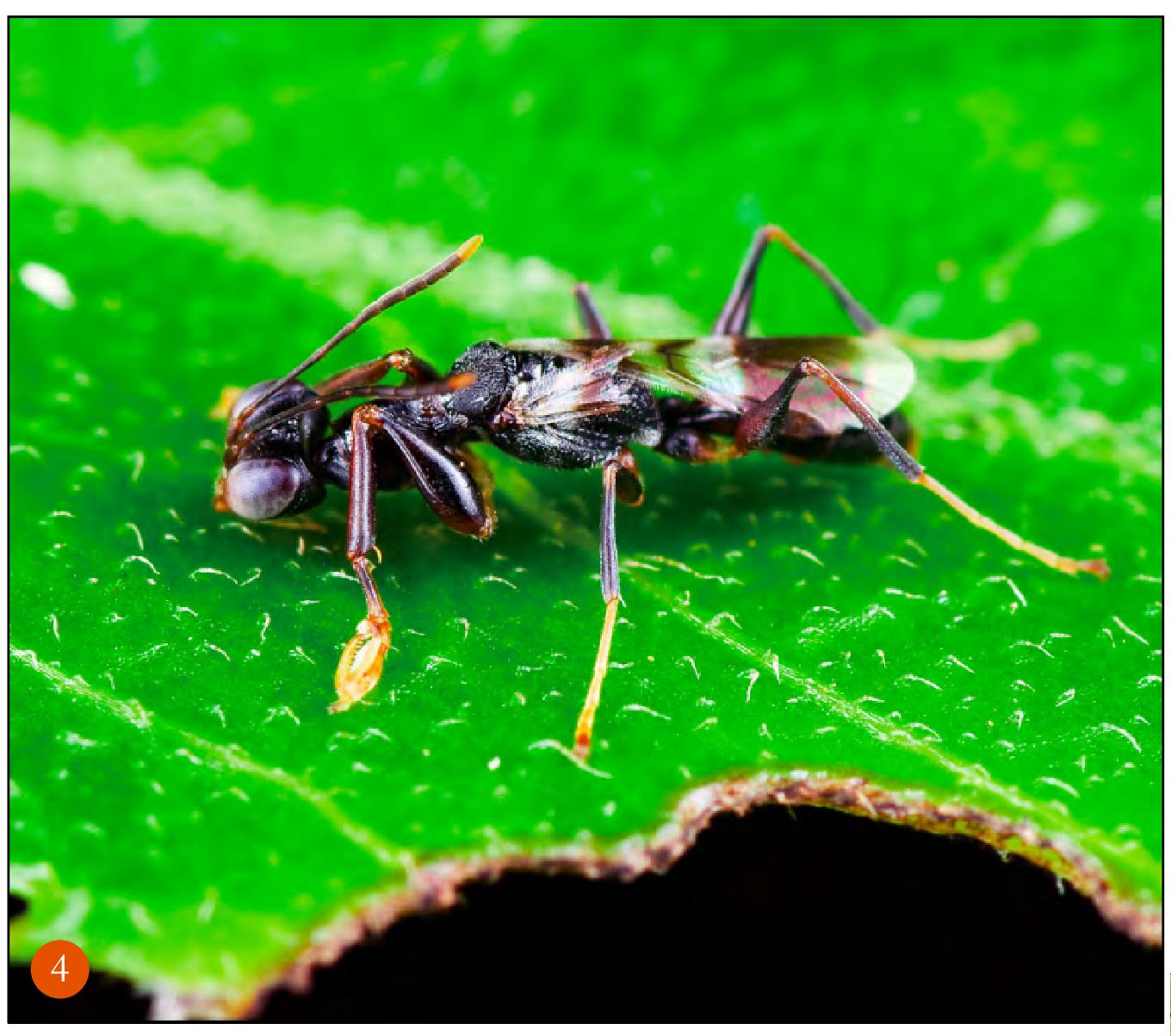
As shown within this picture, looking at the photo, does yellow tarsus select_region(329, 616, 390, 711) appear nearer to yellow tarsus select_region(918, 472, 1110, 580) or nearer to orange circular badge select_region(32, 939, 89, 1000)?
orange circular badge select_region(32, 939, 89, 1000)

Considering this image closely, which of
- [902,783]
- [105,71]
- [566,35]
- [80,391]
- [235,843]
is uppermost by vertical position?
[566,35]

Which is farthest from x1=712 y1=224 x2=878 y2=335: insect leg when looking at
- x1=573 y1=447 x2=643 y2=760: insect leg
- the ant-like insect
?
x1=573 y1=447 x2=643 y2=760: insect leg

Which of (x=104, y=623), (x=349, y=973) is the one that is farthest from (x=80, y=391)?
(x=349, y=973)

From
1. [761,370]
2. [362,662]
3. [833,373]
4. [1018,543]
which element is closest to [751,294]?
[761,370]

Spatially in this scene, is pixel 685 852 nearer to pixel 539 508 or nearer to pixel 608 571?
pixel 608 571

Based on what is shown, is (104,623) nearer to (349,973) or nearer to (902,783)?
(349,973)

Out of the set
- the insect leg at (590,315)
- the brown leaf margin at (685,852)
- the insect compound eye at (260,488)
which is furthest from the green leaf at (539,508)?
the insect leg at (590,315)
